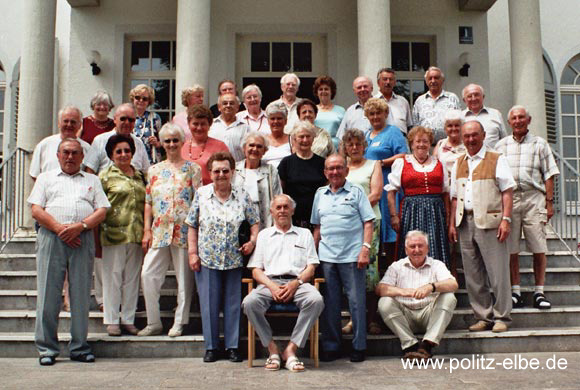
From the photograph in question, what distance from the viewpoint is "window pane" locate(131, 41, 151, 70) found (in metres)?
10.0

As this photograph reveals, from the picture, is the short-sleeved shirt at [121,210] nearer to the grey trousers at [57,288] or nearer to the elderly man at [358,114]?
the grey trousers at [57,288]

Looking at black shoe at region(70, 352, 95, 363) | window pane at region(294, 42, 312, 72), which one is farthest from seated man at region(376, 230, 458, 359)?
window pane at region(294, 42, 312, 72)

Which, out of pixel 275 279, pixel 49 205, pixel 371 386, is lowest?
pixel 371 386

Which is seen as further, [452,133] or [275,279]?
[452,133]

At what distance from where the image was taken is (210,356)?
4.89 metres

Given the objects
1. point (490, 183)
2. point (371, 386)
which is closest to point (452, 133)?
point (490, 183)

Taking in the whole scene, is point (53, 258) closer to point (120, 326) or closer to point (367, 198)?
point (120, 326)

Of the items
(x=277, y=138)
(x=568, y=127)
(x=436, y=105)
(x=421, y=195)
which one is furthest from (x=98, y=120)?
(x=568, y=127)

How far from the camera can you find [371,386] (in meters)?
4.10

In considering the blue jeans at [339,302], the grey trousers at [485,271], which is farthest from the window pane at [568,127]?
the blue jeans at [339,302]

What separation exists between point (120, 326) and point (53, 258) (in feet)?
2.80

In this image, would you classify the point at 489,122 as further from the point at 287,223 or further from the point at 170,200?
the point at 170,200

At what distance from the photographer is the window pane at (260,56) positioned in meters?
9.89

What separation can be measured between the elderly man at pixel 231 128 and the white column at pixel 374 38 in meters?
2.29
